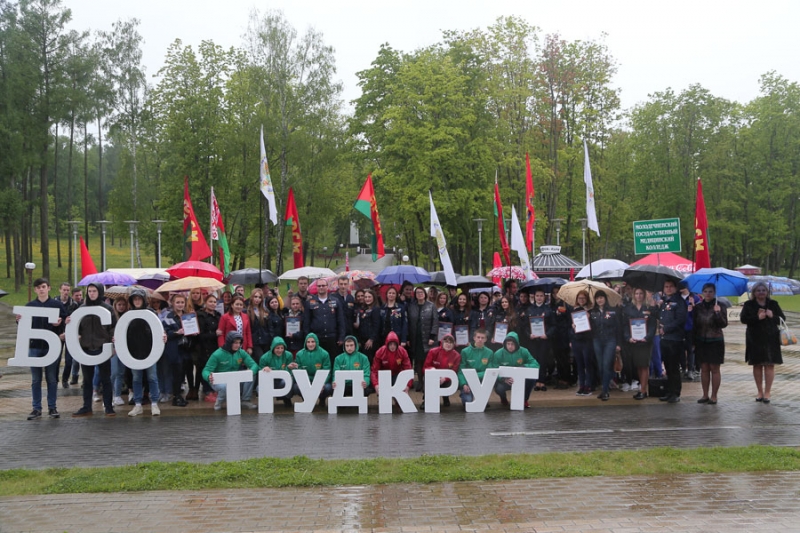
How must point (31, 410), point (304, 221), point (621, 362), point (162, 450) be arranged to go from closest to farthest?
1. point (162, 450)
2. point (31, 410)
3. point (621, 362)
4. point (304, 221)

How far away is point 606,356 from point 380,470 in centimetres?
616

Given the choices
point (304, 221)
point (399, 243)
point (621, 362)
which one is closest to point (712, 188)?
point (399, 243)

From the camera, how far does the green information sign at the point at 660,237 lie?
15289 millimetres

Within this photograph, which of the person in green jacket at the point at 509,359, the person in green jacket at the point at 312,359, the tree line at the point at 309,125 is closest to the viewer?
the person in green jacket at the point at 509,359

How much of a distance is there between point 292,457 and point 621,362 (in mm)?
7070

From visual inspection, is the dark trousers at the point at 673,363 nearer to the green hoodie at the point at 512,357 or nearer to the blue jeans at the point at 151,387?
the green hoodie at the point at 512,357

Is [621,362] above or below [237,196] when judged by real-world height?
below

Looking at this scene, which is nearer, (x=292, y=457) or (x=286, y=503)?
(x=286, y=503)

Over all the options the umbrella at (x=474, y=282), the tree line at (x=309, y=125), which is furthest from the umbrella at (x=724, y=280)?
the tree line at (x=309, y=125)

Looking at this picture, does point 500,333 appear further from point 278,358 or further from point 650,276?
point 278,358

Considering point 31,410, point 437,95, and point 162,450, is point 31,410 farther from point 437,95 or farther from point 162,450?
point 437,95

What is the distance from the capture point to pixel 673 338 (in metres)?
11.6

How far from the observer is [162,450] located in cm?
838

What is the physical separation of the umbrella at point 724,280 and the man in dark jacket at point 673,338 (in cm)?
130
